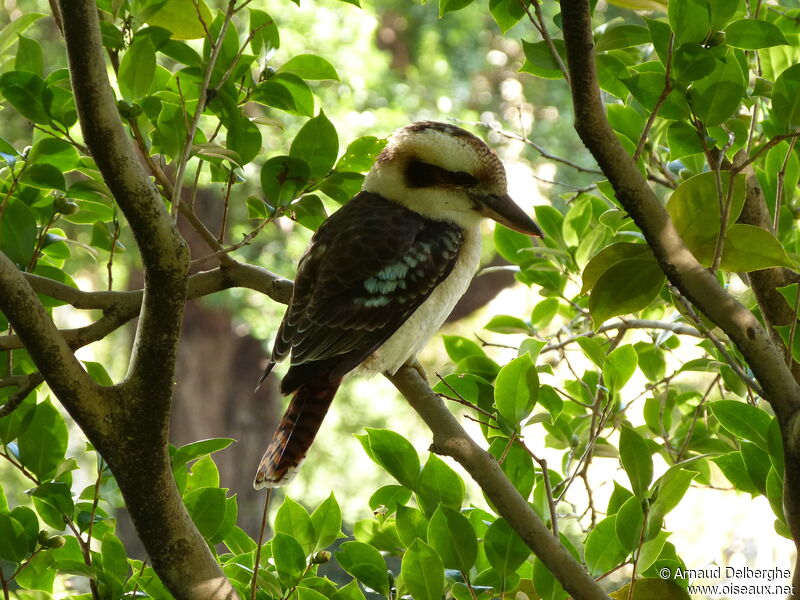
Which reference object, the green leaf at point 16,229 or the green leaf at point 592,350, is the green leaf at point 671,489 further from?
the green leaf at point 16,229

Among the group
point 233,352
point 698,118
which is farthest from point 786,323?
point 233,352

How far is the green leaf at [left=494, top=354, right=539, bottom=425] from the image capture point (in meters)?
1.04

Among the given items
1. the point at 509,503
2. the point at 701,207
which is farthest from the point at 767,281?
the point at 509,503

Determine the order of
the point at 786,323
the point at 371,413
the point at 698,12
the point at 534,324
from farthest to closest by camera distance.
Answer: the point at 371,413 → the point at 534,324 → the point at 786,323 → the point at 698,12

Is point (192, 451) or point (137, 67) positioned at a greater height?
point (137, 67)

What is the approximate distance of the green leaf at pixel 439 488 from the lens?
104 cm

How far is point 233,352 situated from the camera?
25.8 feet

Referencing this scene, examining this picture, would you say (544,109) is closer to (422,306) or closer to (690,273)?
(422,306)

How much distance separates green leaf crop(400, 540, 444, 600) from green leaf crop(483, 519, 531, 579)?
0.07 m

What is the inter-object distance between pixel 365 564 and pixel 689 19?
691 mm

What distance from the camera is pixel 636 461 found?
3.18ft

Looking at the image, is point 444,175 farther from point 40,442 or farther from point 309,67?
point 40,442

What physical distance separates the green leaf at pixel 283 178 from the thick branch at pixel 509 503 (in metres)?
0.36

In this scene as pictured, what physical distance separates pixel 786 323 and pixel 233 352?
7.03m
